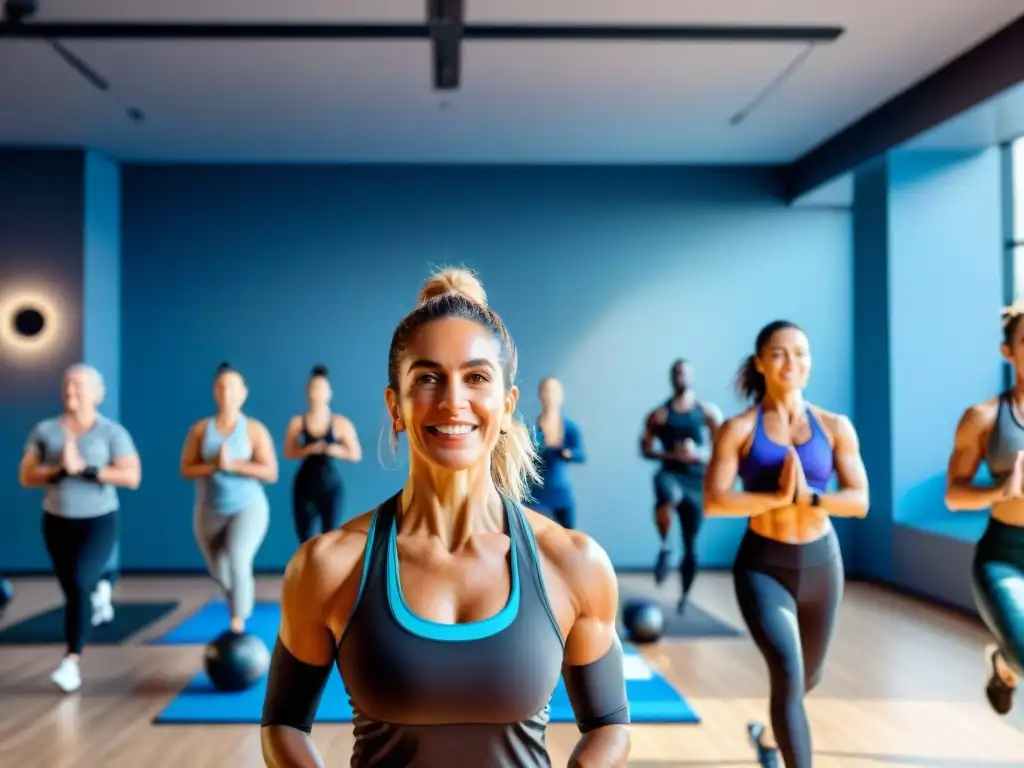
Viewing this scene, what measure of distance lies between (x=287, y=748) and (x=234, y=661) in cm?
318

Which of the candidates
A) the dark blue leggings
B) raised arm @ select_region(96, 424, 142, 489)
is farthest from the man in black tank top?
raised arm @ select_region(96, 424, 142, 489)

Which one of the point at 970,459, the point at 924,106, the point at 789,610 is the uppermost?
the point at 924,106

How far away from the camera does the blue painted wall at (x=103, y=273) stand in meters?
7.25

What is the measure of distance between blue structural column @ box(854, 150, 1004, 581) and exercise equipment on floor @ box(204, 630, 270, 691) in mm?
4752

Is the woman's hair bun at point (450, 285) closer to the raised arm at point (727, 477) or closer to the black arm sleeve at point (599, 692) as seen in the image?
the black arm sleeve at point (599, 692)

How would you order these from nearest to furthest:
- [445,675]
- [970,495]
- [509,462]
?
[445,675]
[509,462]
[970,495]

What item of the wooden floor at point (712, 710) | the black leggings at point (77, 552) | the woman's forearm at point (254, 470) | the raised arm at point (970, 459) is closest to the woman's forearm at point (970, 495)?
the raised arm at point (970, 459)

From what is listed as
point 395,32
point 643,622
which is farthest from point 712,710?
point 395,32

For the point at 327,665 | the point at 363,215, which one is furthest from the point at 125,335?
the point at 327,665

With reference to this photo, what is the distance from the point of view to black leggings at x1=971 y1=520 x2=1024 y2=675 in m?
2.77

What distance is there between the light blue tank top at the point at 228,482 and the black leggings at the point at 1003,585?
10.7 ft

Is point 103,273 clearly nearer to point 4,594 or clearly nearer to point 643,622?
point 4,594

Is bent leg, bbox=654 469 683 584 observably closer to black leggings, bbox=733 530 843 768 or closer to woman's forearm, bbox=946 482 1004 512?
woman's forearm, bbox=946 482 1004 512

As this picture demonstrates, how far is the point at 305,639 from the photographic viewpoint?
3.82ft
